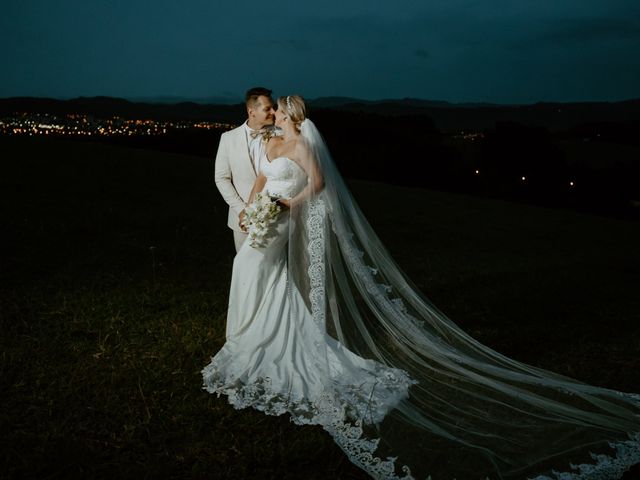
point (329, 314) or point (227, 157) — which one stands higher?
point (227, 157)

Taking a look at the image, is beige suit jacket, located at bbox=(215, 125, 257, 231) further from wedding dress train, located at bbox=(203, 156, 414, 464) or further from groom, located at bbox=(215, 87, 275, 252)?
wedding dress train, located at bbox=(203, 156, 414, 464)

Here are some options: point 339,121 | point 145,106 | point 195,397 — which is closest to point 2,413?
point 195,397

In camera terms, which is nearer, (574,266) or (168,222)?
(574,266)

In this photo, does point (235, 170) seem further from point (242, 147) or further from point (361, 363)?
point (361, 363)

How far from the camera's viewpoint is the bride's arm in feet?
18.0

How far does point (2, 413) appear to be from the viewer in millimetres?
4715

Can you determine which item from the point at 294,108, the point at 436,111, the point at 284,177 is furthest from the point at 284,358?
the point at 436,111

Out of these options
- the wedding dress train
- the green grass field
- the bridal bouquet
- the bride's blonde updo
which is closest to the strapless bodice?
the wedding dress train

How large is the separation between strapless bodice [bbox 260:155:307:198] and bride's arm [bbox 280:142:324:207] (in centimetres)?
6

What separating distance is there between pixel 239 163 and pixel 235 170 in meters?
0.11

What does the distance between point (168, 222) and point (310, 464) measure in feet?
41.0

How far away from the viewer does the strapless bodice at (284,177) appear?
5520 mm

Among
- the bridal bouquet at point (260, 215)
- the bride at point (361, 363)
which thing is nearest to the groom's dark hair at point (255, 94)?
the bride at point (361, 363)

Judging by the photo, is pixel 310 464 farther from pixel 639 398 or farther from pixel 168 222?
pixel 168 222
